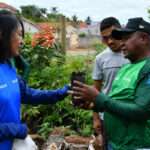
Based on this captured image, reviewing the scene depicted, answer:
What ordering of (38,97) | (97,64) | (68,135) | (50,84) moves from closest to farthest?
(38,97)
(97,64)
(68,135)
(50,84)

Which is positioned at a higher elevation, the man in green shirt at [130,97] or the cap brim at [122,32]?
the cap brim at [122,32]

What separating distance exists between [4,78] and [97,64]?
188 cm

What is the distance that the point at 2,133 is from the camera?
371 centimetres

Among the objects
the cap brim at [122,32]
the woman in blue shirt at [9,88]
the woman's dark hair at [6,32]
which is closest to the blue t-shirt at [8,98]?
the woman in blue shirt at [9,88]

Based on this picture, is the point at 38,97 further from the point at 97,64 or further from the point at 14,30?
the point at 97,64

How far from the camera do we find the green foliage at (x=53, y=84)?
810cm

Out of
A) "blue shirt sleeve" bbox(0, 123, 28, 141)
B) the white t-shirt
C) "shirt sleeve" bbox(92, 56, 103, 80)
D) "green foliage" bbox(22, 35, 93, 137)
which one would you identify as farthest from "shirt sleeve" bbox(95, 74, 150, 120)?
"green foliage" bbox(22, 35, 93, 137)

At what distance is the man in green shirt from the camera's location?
3646 millimetres

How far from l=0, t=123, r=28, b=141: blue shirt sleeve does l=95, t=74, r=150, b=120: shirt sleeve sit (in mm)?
568

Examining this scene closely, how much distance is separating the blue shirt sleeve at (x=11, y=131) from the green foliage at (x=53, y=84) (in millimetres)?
3827

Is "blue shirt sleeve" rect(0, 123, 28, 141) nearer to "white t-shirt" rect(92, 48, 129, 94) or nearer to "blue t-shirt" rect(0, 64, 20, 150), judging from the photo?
"blue t-shirt" rect(0, 64, 20, 150)

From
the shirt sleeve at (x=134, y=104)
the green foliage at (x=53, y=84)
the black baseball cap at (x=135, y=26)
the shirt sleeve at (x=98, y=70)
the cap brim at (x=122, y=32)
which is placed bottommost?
the green foliage at (x=53, y=84)

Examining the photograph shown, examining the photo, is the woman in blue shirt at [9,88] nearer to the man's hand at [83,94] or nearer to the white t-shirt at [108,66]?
the man's hand at [83,94]

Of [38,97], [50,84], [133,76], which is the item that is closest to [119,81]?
[133,76]
